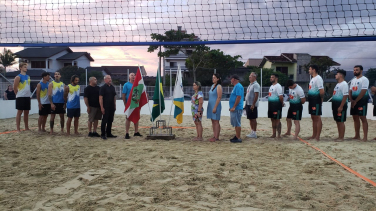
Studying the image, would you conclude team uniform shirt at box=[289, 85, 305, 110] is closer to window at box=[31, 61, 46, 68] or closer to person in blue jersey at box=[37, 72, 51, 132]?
person in blue jersey at box=[37, 72, 51, 132]

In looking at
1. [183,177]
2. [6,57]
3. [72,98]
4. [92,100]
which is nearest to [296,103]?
[183,177]

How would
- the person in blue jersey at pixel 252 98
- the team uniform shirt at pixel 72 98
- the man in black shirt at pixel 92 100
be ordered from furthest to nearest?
the team uniform shirt at pixel 72 98, the man in black shirt at pixel 92 100, the person in blue jersey at pixel 252 98

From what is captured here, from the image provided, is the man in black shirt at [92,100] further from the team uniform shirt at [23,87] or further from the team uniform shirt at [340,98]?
the team uniform shirt at [340,98]

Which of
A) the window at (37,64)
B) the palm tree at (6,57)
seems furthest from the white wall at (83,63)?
the palm tree at (6,57)

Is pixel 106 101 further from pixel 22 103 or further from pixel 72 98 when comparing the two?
pixel 22 103

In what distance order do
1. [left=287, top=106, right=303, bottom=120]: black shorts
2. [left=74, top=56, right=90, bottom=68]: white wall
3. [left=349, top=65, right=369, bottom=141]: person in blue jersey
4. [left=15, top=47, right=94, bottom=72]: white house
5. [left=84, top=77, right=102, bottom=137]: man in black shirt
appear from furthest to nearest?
[left=15, top=47, right=94, bottom=72]: white house, [left=74, top=56, right=90, bottom=68]: white wall, [left=84, top=77, right=102, bottom=137]: man in black shirt, [left=287, top=106, right=303, bottom=120]: black shorts, [left=349, top=65, right=369, bottom=141]: person in blue jersey

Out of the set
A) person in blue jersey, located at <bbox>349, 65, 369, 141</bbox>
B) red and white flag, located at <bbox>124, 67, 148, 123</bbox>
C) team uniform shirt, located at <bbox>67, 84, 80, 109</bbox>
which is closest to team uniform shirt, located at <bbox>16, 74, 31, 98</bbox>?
team uniform shirt, located at <bbox>67, 84, 80, 109</bbox>

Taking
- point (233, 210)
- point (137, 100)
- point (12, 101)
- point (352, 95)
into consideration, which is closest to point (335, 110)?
point (352, 95)

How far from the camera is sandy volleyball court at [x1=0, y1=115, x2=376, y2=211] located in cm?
286

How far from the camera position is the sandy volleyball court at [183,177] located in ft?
9.37

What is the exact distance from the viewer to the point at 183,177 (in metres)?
3.64

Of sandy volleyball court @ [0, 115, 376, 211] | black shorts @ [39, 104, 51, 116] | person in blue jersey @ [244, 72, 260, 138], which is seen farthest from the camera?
black shorts @ [39, 104, 51, 116]

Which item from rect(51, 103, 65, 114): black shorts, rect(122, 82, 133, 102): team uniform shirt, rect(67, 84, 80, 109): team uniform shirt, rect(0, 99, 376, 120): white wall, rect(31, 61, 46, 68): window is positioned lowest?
rect(0, 99, 376, 120): white wall

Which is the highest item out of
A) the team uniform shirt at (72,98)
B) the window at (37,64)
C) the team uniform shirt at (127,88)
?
the window at (37,64)
